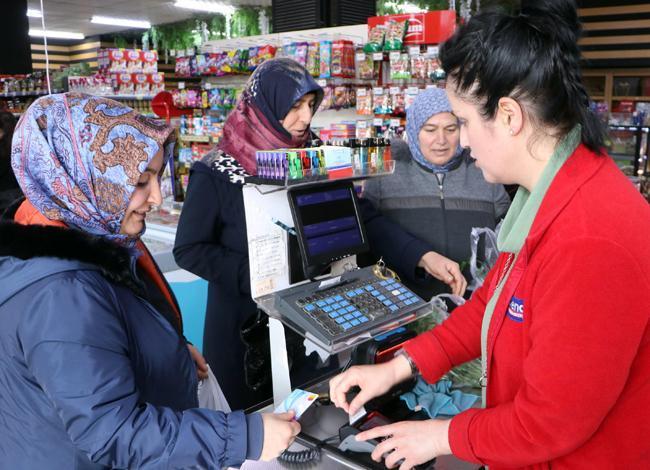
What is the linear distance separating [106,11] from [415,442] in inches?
548

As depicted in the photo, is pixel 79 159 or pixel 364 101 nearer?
pixel 79 159

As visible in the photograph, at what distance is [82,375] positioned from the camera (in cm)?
102

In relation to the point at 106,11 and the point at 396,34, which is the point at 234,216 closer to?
the point at 396,34

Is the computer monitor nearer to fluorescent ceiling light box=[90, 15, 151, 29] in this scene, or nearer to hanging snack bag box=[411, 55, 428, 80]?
hanging snack bag box=[411, 55, 428, 80]

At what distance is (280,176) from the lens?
4.95 ft

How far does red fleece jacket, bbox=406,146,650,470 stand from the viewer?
836mm

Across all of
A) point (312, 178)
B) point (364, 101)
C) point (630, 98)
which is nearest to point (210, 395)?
point (312, 178)

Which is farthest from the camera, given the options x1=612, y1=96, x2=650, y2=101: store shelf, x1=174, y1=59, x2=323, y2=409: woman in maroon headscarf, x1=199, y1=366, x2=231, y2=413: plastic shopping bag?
x1=612, y1=96, x2=650, y2=101: store shelf

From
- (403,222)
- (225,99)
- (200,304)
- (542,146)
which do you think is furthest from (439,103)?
(225,99)

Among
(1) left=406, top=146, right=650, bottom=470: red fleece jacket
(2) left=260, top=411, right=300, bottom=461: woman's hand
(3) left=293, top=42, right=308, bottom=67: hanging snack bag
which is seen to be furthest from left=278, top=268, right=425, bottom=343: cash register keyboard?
(3) left=293, top=42, right=308, bottom=67: hanging snack bag

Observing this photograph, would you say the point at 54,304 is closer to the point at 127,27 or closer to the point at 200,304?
the point at 200,304

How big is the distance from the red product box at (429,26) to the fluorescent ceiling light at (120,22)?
36.6ft

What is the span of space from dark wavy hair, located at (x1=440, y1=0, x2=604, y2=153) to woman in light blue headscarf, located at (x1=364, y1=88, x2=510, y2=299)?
1427mm

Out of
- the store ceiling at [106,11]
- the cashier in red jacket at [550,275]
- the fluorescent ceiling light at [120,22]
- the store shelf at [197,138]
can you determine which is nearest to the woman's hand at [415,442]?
the cashier in red jacket at [550,275]
